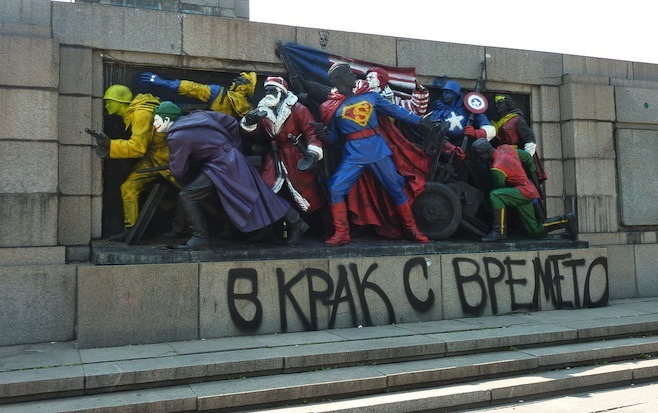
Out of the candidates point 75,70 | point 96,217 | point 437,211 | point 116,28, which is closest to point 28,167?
point 96,217

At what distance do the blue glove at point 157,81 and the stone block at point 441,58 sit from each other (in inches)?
133

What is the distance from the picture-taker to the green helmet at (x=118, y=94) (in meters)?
8.53

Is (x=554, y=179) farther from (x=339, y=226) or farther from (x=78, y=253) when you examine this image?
(x=78, y=253)

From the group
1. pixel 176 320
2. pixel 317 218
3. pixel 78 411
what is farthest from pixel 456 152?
pixel 78 411

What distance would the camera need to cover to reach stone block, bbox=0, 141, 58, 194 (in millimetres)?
7855

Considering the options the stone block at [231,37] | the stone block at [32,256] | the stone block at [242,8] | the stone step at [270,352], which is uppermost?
the stone block at [242,8]

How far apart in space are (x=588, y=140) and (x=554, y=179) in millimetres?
951

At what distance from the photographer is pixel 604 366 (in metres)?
7.38

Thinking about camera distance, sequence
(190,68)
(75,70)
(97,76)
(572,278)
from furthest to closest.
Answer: (572,278), (190,68), (97,76), (75,70)

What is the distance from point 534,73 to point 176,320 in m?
7.88

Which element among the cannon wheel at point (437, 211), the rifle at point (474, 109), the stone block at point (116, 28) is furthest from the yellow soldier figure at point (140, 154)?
the rifle at point (474, 109)

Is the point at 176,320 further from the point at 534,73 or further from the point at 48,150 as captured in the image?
the point at 534,73

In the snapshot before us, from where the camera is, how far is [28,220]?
7.91 m

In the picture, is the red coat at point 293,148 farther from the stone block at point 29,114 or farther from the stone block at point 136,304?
the stone block at point 29,114
